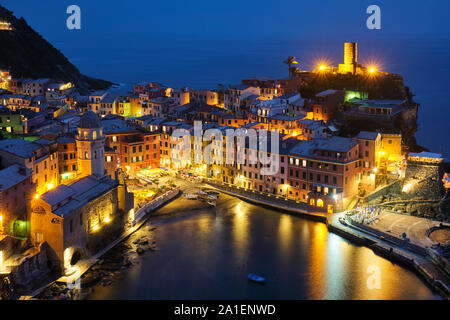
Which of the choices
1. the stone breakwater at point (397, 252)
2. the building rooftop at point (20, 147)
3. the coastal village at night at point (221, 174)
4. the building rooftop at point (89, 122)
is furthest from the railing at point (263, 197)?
the building rooftop at point (20, 147)

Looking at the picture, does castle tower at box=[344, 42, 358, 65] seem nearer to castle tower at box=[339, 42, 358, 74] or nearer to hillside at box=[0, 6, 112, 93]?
castle tower at box=[339, 42, 358, 74]

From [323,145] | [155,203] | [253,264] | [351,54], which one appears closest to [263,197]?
[323,145]

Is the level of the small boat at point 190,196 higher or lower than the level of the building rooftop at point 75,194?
lower

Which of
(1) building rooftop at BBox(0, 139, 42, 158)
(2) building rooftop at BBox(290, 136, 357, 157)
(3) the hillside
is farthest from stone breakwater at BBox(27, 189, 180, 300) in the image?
(3) the hillside

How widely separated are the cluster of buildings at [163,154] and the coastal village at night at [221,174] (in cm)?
9

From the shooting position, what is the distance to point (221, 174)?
4044 centimetres

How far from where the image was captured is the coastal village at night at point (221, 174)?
25.4 metres

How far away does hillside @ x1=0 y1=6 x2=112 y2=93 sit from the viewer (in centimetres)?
7253

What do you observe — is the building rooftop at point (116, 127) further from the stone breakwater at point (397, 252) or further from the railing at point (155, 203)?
the stone breakwater at point (397, 252)

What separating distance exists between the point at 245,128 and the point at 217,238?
44.7 feet

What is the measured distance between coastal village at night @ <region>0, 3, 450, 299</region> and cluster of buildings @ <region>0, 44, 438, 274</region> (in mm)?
85

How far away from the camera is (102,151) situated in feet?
108

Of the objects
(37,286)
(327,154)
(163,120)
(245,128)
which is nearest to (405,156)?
(327,154)

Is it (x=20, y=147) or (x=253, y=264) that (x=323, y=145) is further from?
(x=20, y=147)
